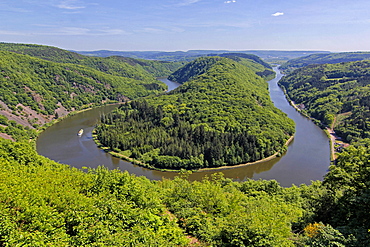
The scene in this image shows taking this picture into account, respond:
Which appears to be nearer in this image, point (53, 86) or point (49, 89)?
point (49, 89)

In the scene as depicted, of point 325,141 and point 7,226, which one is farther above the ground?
point 7,226

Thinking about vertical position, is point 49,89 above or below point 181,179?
above

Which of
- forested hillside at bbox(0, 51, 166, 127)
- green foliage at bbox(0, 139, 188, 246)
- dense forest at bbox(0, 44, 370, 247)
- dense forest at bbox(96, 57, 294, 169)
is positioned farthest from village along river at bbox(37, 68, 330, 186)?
green foliage at bbox(0, 139, 188, 246)

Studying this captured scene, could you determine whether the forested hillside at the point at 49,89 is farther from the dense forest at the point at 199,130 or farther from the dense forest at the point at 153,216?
the dense forest at the point at 153,216

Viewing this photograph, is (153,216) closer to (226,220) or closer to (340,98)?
(226,220)

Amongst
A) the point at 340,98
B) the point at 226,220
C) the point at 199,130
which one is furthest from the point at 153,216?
the point at 340,98

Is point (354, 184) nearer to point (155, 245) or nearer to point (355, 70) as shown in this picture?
point (155, 245)

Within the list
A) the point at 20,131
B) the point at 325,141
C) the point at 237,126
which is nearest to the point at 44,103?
the point at 20,131
